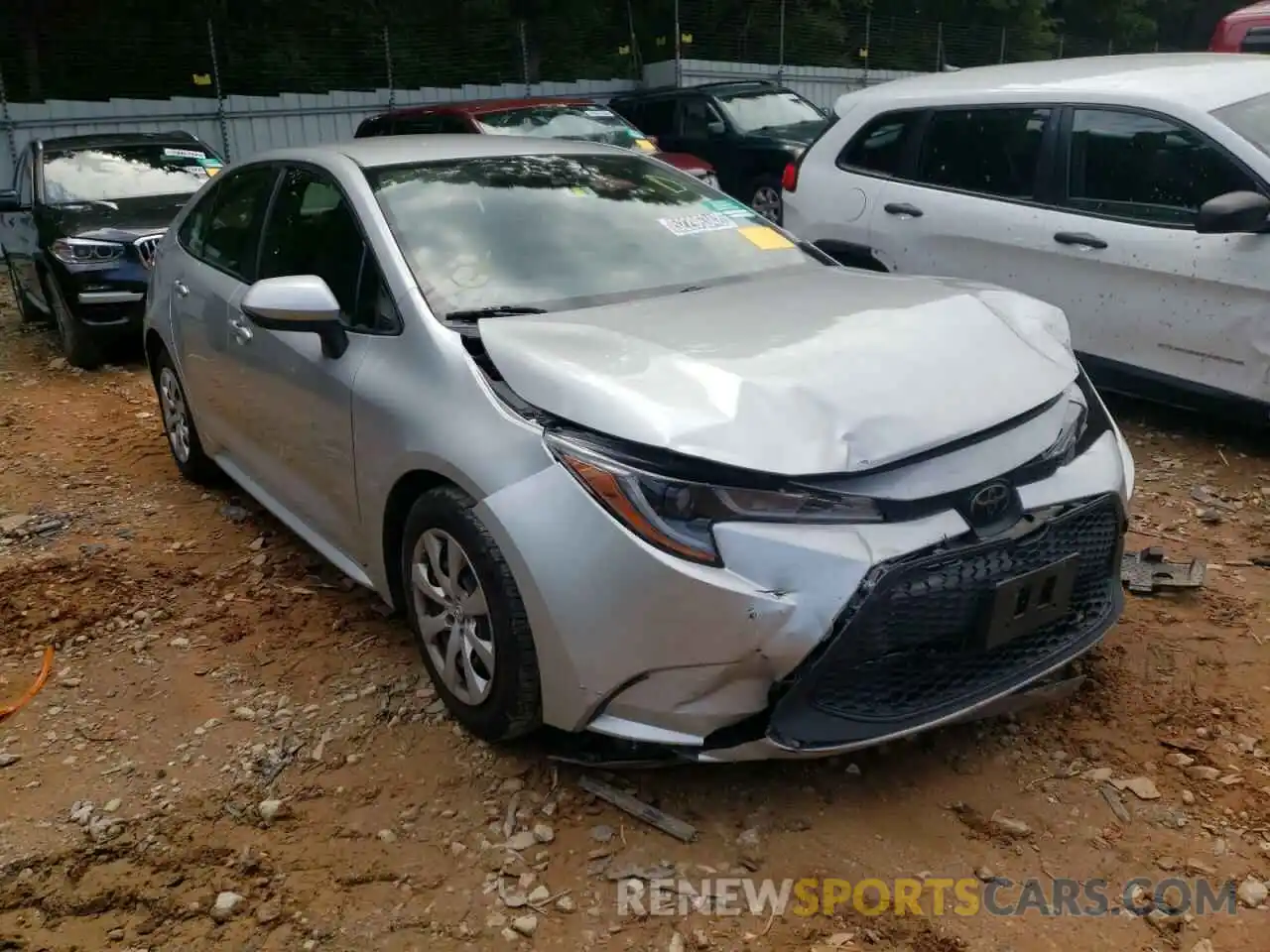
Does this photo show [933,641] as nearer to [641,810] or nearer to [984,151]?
[641,810]

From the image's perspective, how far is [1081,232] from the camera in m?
4.96

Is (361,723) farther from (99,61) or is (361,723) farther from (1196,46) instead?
(1196,46)

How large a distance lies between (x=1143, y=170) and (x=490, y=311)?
3.31 metres

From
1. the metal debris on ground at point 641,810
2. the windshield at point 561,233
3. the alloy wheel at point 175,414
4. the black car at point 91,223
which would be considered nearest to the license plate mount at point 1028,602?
the metal debris on ground at point 641,810

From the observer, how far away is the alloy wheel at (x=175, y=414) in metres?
4.86

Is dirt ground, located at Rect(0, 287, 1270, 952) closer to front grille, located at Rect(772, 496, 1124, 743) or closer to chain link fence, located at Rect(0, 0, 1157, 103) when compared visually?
front grille, located at Rect(772, 496, 1124, 743)

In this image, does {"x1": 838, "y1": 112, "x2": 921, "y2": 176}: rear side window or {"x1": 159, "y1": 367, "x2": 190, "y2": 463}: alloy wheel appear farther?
{"x1": 838, "y1": 112, "x2": 921, "y2": 176}: rear side window

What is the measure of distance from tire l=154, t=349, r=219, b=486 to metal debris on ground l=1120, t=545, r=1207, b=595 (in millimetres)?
3726

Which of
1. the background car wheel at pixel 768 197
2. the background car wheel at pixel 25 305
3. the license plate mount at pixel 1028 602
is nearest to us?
the license plate mount at pixel 1028 602

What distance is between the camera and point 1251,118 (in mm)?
4613

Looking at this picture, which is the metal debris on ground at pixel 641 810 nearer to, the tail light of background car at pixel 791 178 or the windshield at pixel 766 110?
the tail light of background car at pixel 791 178

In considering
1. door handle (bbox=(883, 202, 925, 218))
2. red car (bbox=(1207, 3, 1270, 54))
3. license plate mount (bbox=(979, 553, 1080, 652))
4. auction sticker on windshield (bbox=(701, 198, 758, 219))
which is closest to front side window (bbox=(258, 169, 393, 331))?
auction sticker on windshield (bbox=(701, 198, 758, 219))

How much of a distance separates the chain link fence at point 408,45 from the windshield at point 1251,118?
13710 millimetres

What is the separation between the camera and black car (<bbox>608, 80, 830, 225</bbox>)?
11.2 meters
